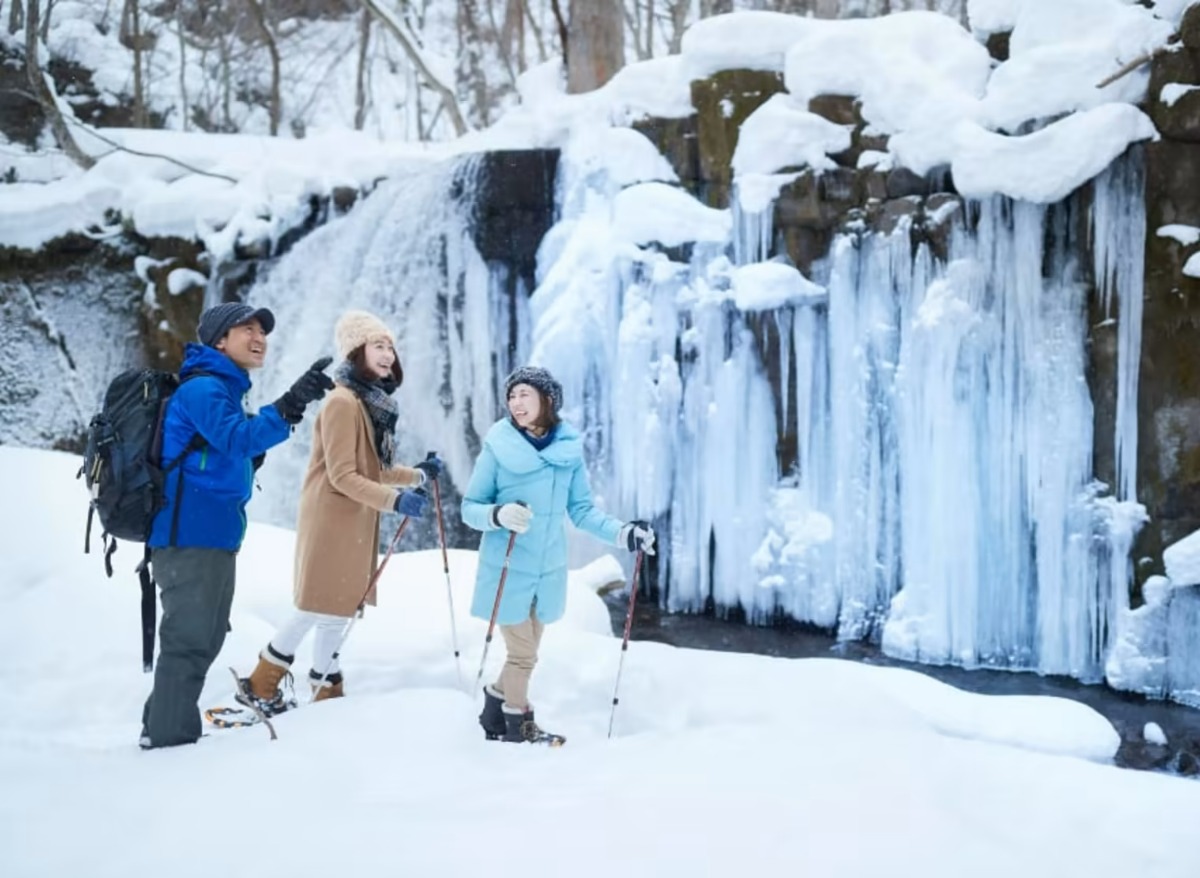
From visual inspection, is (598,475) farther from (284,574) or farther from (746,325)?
(284,574)

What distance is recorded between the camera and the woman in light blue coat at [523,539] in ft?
10.3

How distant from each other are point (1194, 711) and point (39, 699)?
5.80 metres

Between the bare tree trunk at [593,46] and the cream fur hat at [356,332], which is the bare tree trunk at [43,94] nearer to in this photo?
the bare tree trunk at [593,46]

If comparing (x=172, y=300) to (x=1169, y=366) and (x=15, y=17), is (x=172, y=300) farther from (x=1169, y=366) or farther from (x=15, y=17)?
(x=1169, y=366)

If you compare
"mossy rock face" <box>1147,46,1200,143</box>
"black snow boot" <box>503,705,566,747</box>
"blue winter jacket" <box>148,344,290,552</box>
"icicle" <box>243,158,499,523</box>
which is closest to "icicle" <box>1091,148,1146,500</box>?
"mossy rock face" <box>1147,46,1200,143</box>

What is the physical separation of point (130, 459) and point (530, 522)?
121 centimetres

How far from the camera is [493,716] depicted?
318cm

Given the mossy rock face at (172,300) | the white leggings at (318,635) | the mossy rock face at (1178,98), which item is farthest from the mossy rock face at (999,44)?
the mossy rock face at (172,300)

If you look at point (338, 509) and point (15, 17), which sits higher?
point (15, 17)

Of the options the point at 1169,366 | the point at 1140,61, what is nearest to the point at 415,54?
the point at 1140,61

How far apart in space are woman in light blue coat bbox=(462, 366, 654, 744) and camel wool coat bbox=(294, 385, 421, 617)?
379 millimetres

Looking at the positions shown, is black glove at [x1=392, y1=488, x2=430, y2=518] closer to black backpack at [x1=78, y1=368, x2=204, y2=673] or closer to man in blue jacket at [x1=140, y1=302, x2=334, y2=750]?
man in blue jacket at [x1=140, y1=302, x2=334, y2=750]

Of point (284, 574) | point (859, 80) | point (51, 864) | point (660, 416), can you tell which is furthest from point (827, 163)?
point (51, 864)

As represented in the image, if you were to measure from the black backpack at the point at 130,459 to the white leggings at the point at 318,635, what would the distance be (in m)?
A: 0.66
